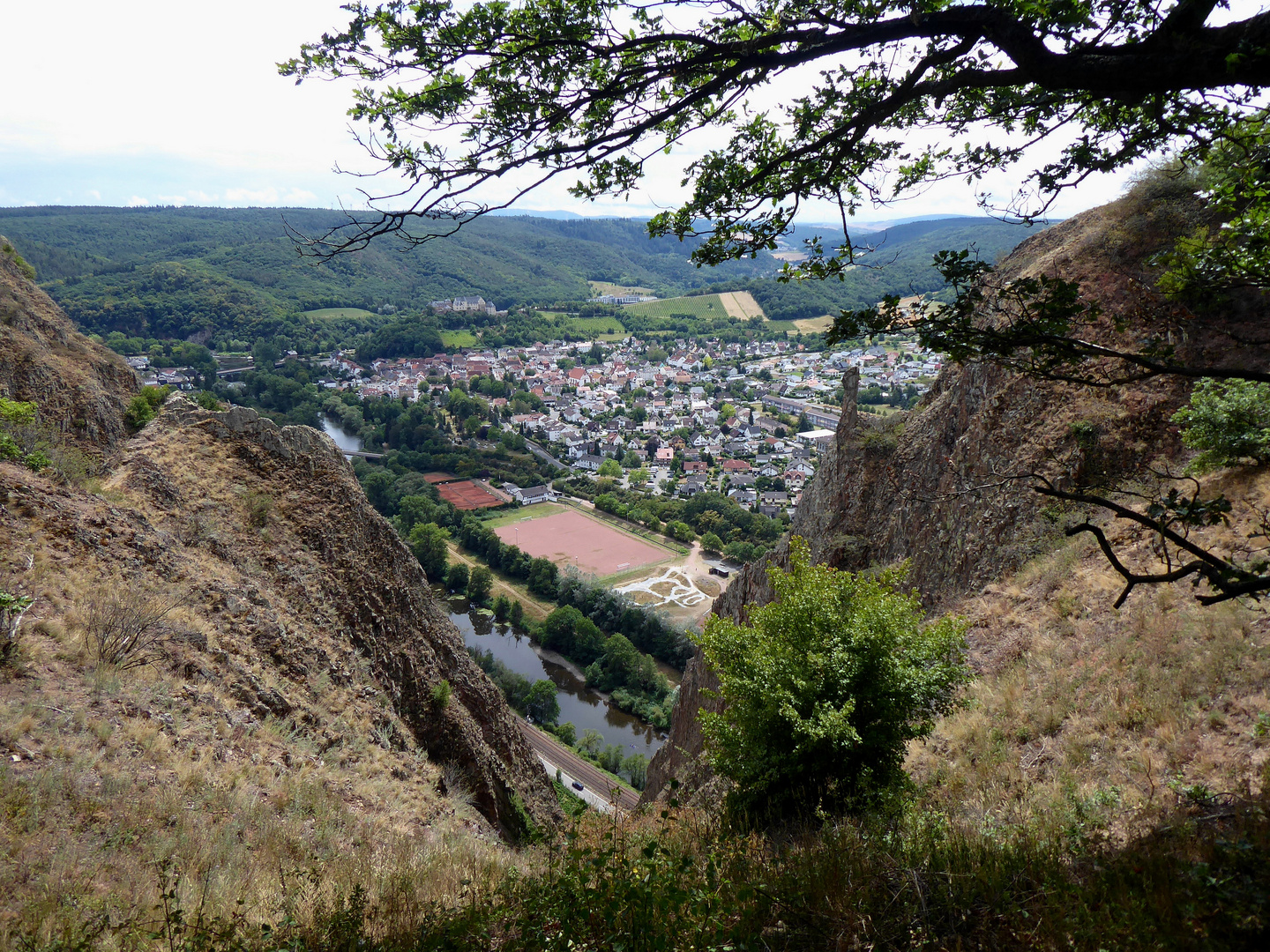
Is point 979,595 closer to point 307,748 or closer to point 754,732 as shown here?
point 754,732

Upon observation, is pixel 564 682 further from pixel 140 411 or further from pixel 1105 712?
pixel 1105 712

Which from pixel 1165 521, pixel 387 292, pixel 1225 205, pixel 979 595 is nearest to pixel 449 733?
pixel 979 595

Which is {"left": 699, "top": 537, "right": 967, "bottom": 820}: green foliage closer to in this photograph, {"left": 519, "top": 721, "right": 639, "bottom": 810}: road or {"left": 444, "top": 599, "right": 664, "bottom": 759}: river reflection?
{"left": 519, "top": 721, "right": 639, "bottom": 810}: road

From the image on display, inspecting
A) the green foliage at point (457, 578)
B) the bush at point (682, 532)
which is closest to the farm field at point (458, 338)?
the bush at point (682, 532)

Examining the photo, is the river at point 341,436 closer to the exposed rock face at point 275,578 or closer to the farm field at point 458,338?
the farm field at point 458,338

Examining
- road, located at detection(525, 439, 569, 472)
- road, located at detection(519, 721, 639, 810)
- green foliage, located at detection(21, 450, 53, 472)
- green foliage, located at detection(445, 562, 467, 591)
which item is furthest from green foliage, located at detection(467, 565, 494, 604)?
green foliage, located at detection(21, 450, 53, 472)
